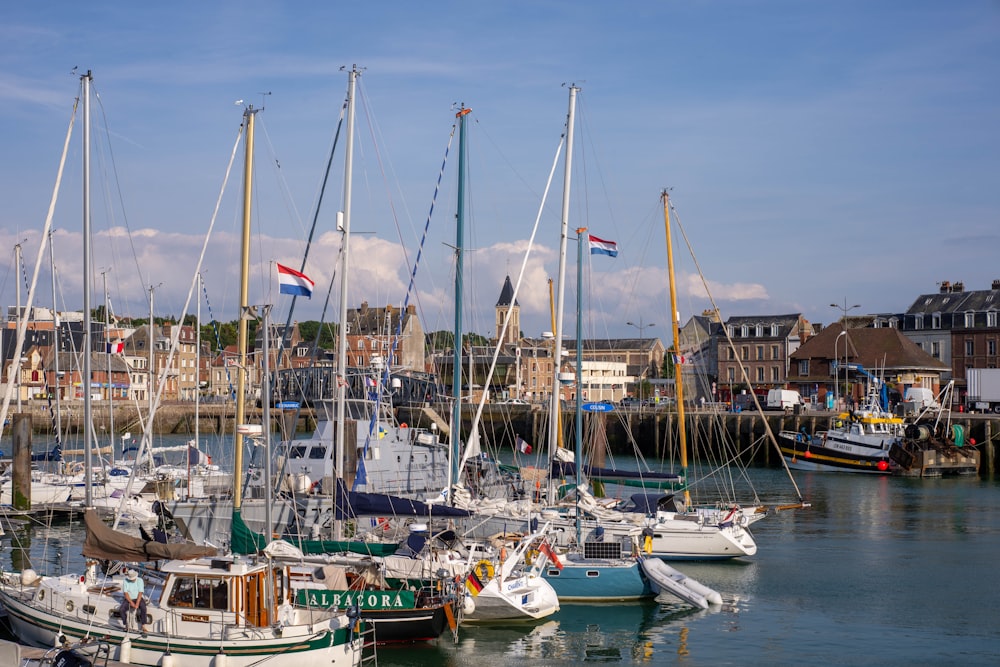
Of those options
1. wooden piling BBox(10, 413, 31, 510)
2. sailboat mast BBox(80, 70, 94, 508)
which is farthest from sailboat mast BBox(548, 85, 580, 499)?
wooden piling BBox(10, 413, 31, 510)

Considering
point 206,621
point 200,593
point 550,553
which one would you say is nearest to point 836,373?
point 550,553

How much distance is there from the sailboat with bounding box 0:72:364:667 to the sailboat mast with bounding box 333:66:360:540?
19.5 feet

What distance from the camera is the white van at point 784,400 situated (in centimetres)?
8550

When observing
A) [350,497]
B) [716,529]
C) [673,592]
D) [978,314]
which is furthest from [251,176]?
[978,314]

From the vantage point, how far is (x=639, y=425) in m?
82.6

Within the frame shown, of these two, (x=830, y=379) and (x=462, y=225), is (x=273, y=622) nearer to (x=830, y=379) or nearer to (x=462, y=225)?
(x=462, y=225)

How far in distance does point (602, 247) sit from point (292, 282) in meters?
13.4

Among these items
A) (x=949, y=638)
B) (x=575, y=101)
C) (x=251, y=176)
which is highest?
(x=575, y=101)

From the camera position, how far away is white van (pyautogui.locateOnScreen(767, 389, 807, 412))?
281ft

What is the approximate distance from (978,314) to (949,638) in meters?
83.8

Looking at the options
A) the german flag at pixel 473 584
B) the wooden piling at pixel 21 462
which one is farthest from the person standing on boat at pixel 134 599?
the wooden piling at pixel 21 462

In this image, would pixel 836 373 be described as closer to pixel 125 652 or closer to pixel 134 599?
pixel 134 599

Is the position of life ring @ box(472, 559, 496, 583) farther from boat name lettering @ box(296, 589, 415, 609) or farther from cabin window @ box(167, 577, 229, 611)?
cabin window @ box(167, 577, 229, 611)

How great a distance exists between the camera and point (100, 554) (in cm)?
2152
